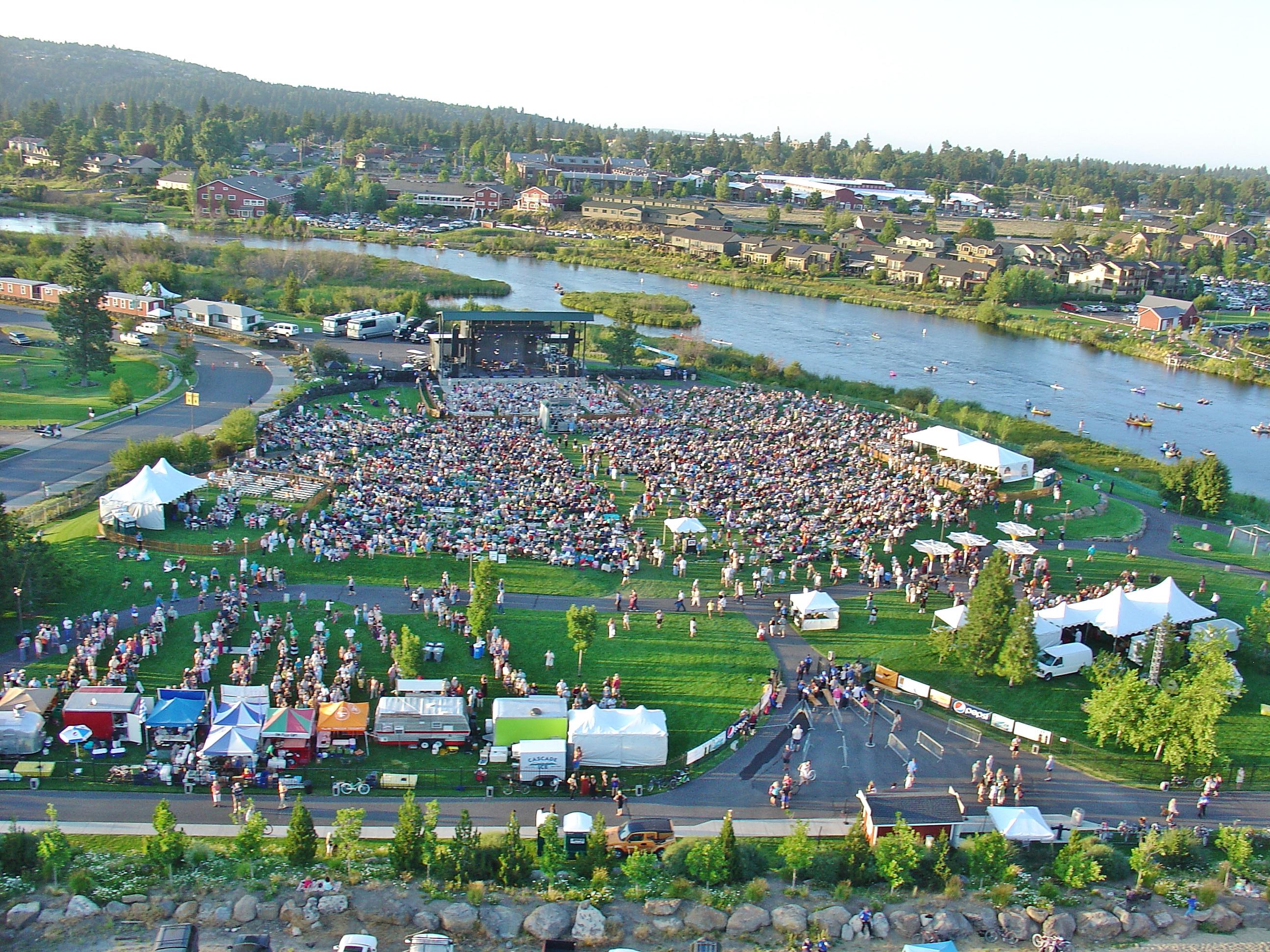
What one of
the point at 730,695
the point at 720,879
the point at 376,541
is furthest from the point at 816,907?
the point at 376,541

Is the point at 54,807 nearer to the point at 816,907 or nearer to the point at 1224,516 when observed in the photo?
the point at 816,907

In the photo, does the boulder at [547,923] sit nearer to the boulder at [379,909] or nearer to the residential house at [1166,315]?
the boulder at [379,909]

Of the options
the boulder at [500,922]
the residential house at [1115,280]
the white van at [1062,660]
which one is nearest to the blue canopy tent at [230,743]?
the boulder at [500,922]

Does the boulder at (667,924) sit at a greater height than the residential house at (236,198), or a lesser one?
lesser

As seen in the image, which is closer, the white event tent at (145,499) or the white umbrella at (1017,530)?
the white event tent at (145,499)

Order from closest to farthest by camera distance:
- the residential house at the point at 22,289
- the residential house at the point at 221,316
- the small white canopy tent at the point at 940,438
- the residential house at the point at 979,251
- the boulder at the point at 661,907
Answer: the boulder at the point at 661,907, the small white canopy tent at the point at 940,438, the residential house at the point at 221,316, the residential house at the point at 22,289, the residential house at the point at 979,251

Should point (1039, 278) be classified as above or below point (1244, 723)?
above
